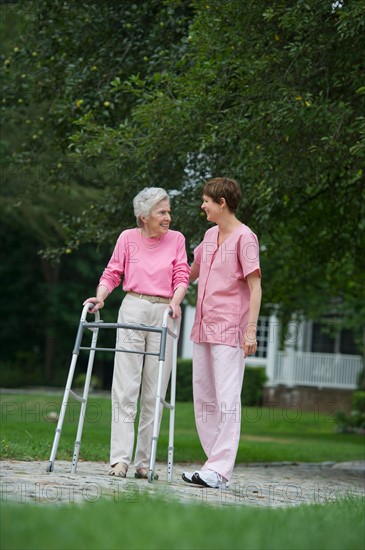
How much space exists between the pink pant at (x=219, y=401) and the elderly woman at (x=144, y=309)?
28cm

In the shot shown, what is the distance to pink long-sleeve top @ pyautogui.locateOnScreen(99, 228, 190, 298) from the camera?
8.02 meters

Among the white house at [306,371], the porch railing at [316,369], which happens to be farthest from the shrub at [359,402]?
the porch railing at [316,369]

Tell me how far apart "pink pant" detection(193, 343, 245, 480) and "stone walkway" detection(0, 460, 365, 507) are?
27cm

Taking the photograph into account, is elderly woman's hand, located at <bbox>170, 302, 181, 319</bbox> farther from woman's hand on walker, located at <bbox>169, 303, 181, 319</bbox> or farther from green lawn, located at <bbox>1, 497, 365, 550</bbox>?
green lawn, located at <bbox>1, 497, 365, 550</bbox>

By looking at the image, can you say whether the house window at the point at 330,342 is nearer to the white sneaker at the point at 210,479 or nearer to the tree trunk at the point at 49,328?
the tree trunk at the point at 49,328

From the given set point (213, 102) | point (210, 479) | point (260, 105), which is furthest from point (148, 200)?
point (213, 102)

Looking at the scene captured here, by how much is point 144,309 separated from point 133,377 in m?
0.51

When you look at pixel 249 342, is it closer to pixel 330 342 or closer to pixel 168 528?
pixel 168 528

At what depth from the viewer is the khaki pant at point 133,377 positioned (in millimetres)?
7945

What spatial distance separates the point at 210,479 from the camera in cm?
754

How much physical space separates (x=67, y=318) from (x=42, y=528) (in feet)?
111

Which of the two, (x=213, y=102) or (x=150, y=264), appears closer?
(x=150, y=264)

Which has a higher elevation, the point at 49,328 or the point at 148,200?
the point at 148,200

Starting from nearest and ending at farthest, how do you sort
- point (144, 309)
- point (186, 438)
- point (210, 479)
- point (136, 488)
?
point (136, 488)
point (210, 479)
point (144, 309)
point (186, 438)
